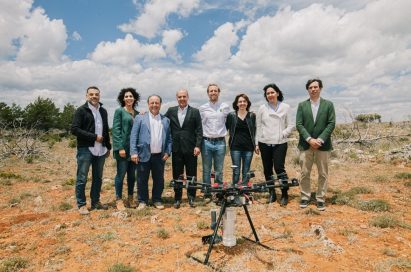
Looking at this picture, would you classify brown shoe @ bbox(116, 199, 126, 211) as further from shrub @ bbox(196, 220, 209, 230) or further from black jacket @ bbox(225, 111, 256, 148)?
black jacket @ bbox(225, 111, 256, 148)

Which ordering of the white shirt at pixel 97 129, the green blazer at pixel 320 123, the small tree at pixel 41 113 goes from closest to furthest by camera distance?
the green blazer at pixel 320 123 < the white shirt at pixel 97 129 < the small tree at pixel 41 113

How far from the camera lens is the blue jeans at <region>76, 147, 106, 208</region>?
6.44 metres

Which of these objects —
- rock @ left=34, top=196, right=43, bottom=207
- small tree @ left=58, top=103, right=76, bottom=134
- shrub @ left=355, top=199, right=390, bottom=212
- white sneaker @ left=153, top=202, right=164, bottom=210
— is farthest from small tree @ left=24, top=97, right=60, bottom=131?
shrub @ left=355, top=199, right=390, bottom=212

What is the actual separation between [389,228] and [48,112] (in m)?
34.7

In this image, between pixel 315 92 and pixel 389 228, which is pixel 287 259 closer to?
pixel 389 228

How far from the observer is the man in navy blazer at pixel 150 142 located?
6.45m

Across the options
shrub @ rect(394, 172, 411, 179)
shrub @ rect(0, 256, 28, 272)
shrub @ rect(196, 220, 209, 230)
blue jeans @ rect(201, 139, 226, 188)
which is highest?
blue jeans @ rect(201, 139, 226, 188)

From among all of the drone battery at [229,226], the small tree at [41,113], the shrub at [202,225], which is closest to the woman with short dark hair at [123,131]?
the shrub at [202,225]

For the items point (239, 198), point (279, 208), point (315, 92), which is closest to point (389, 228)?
point (279, 208)

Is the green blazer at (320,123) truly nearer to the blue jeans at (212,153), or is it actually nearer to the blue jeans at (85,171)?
the blue jeans at (212,153)

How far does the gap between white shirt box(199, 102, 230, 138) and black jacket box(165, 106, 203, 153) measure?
14cm

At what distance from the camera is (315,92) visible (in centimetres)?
646

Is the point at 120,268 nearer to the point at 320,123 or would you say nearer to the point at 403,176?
the point at 320,123

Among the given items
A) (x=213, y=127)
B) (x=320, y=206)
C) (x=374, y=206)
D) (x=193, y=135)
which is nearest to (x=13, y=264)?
(x=193, y=135)
